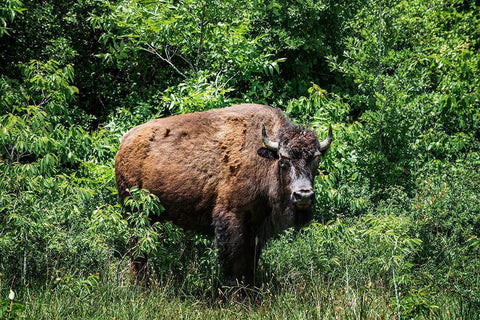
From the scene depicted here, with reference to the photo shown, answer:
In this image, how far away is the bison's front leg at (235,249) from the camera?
653 centimetres

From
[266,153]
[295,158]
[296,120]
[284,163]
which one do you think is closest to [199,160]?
[266,153]

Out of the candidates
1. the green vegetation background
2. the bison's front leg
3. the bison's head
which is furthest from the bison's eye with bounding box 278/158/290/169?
the green vegetation background

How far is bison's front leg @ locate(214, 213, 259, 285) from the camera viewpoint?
21.4 feet

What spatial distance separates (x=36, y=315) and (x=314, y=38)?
7740 millimetres

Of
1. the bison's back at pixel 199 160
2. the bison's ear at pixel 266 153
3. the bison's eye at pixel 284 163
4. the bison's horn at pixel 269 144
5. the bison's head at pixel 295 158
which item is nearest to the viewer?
the bison's head at pixel 295 158

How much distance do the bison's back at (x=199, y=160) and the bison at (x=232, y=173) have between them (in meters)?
0.01

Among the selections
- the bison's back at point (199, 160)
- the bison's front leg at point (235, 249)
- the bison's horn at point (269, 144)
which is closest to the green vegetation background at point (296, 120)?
the bison's front leg at point (235, 249)

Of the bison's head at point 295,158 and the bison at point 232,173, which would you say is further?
the bison at point 232,173

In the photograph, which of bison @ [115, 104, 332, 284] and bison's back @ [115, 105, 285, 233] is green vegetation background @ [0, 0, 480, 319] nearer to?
bison @ [115, 104, 332, 284]

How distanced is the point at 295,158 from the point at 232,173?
90 centimetres

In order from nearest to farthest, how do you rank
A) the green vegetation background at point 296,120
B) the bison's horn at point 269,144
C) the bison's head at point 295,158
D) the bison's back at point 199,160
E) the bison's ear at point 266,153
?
the green vegetation background at point 296,120, the bison's head at point 295,158, the bison's horn at point 269,144, the bison's ear at point 266,153, the bison's back at point 199,160

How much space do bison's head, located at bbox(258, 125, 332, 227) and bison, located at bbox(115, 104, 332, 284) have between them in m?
0.01

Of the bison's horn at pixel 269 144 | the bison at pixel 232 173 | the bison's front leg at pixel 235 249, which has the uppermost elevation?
the bison's horn at pixel 269 144

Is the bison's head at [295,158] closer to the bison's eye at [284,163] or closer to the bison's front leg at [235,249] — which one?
the bison's eye at [284,163]
